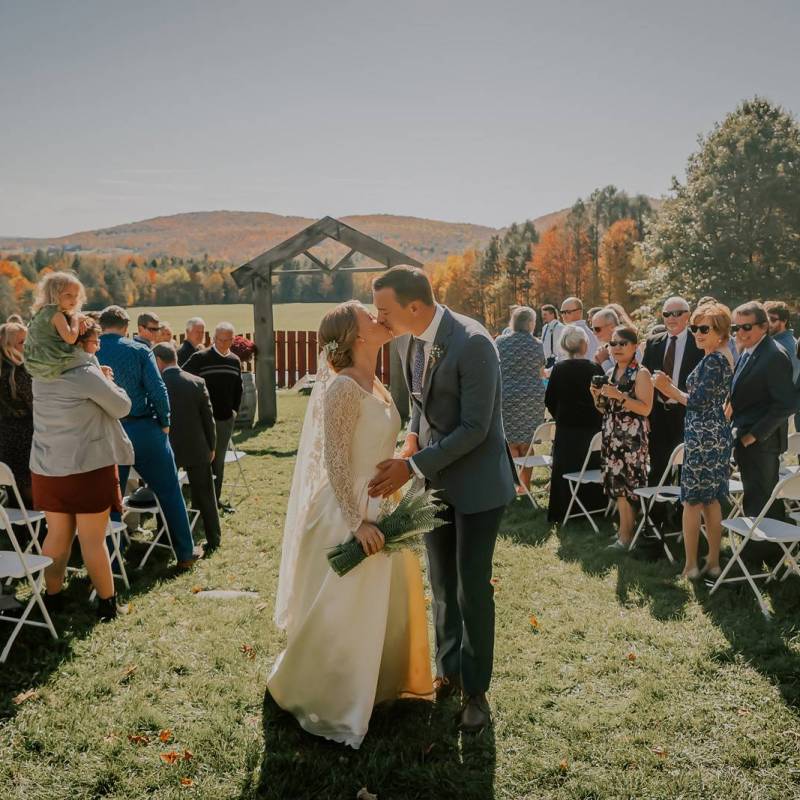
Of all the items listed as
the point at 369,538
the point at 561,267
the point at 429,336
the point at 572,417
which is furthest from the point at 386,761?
the point at 561,267

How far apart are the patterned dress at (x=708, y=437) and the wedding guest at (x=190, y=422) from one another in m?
4.36

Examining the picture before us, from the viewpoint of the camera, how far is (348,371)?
343 centimetres

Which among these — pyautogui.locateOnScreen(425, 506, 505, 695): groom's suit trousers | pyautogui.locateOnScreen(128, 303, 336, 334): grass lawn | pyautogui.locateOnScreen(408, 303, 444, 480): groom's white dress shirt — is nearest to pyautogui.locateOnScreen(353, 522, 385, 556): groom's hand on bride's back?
pyautogui.locateOnScreen(408, 303, 444, 480): groom's white dress shirt

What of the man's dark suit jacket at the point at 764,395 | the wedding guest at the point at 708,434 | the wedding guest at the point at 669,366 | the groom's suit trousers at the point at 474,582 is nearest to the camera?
the groom's suit trousers at the point at 474,582

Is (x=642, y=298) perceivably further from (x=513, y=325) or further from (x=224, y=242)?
(x=224, y=242)

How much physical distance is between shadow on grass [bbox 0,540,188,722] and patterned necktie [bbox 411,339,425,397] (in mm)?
2875

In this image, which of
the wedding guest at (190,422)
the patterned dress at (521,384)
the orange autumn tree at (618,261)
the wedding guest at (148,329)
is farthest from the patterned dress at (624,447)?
the orange autumn tree at (618,261)

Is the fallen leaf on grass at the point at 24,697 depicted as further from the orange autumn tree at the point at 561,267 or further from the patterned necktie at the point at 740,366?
the orange autumn tree at the point at 561,267

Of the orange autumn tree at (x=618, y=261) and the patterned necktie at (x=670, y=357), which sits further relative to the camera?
the orange autumn tree at (x=618, y=261)

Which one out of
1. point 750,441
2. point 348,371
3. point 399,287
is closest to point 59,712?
point 348,371

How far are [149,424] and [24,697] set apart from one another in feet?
8.35

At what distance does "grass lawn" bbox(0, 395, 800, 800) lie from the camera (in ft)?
10.7

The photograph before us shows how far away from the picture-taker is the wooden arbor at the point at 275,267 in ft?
47.2

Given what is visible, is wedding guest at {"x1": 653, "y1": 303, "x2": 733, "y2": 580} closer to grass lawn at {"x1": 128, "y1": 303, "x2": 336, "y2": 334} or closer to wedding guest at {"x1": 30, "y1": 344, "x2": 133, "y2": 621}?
wedding guest at {"x1": 30, "y1": 344, "x2": 133, "y2": 621}
